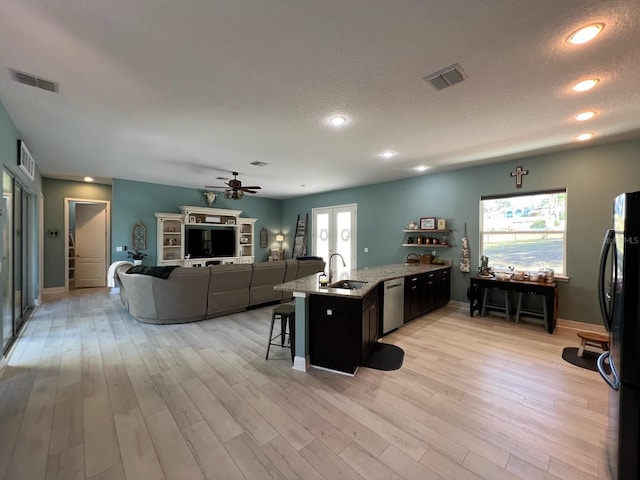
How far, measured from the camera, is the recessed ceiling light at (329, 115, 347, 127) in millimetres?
3066

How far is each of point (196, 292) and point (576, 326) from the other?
19.7 ft

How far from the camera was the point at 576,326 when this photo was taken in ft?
13.7

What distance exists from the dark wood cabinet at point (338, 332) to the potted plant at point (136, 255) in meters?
5.70

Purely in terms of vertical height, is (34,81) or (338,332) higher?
(34,81)

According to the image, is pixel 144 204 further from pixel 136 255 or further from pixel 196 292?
pixel 196 292

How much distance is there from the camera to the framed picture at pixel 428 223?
5.65 m

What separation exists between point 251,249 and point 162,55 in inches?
287

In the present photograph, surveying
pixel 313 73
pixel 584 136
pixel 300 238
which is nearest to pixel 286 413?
pixel 313 73

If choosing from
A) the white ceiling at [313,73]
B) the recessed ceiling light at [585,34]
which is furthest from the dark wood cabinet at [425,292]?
the recessed ceiling light at [585,34]

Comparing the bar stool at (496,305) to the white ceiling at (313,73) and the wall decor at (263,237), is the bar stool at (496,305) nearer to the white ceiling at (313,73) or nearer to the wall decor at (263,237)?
the white ceiling at (313,73)

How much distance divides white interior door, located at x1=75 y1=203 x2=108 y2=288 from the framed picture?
8.37 meters

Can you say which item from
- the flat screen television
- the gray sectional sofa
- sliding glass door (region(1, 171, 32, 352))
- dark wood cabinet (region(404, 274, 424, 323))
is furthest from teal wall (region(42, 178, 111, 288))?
dark wood cabinet (region(404, 274, 424, 323))

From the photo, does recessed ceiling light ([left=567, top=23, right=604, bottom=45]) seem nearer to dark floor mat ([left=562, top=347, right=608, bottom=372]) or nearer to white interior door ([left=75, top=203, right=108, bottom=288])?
dark floor mat ([left=562, top=347, right=608, bottom=372])

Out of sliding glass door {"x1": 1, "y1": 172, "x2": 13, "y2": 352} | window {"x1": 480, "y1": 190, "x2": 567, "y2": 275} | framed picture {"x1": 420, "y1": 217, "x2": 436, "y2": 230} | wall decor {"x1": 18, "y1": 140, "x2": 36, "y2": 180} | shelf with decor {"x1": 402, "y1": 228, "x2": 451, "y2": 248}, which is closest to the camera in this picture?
sliding glass door {"x1": 1, "y1": 172, "x2": 13, "y2": 352}
